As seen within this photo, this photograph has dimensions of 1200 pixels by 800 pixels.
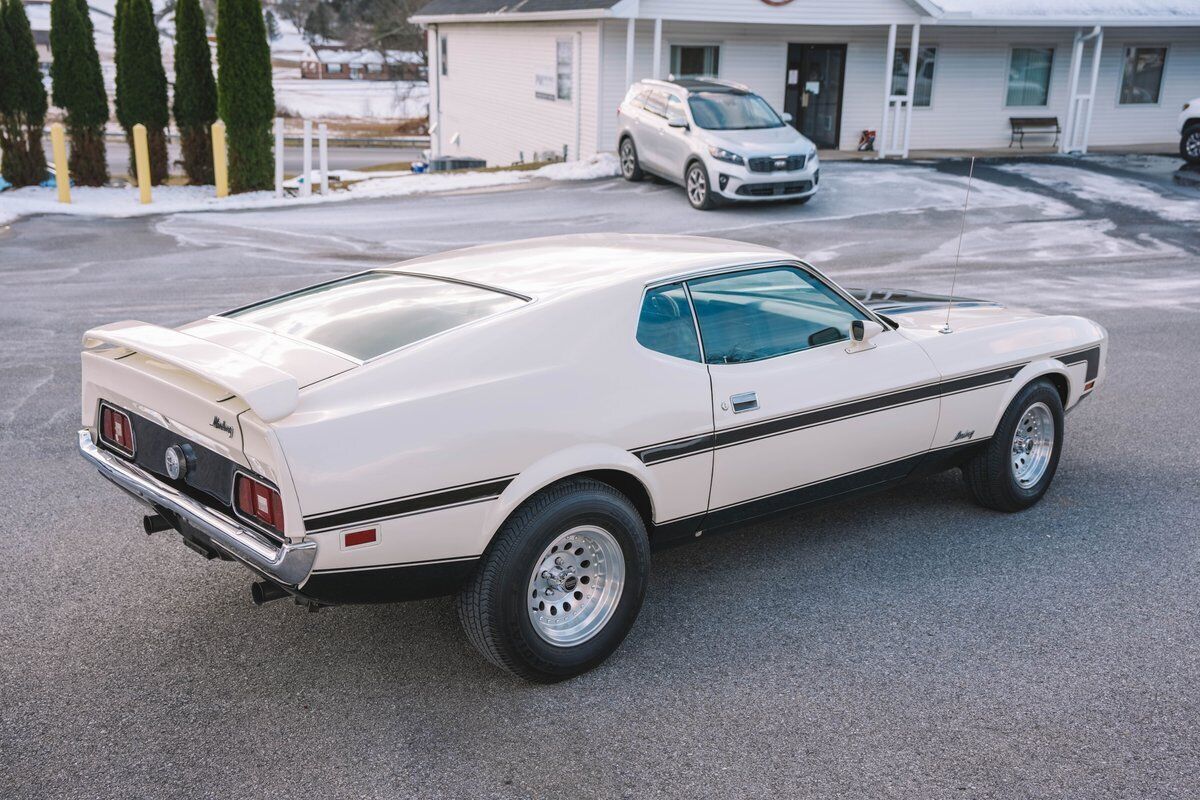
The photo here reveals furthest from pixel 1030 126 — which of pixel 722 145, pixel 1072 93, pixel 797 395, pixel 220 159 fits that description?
pixel 797 395

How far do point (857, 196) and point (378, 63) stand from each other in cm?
4680

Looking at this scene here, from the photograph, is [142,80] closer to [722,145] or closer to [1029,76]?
[722,145]

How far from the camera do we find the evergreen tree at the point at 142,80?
18812 mm

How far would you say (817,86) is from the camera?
24.3 meters

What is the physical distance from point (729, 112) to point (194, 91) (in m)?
9.17

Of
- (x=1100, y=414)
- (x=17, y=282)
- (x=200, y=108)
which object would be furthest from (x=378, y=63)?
(x=1100, y=414)

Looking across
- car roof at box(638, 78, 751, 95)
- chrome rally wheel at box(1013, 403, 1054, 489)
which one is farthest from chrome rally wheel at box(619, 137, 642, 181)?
chrome rally wheel at box(1013, 403, 1054, 489)

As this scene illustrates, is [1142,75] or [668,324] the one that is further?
[1142,75]

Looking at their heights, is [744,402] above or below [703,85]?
below

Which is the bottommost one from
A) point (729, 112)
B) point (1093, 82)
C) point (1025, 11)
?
point (729, 112)

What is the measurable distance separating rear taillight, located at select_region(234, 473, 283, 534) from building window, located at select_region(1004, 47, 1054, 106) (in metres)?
25.2

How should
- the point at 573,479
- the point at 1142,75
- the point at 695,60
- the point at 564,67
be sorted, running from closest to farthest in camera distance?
1. the point at 573,479
2. the point at 695,60
3. the point at 564,67
4. the point at 1142,75

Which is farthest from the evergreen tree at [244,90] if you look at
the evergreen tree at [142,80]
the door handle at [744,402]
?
the door handle at [744,402]

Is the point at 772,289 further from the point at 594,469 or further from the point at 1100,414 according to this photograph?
the point at 1100,414
